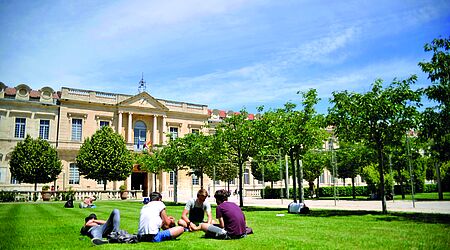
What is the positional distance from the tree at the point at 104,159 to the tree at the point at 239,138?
18.1m

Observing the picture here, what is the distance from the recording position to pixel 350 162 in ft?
131

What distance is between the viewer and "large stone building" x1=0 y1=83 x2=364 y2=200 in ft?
135

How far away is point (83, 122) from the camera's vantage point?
44.9 meters

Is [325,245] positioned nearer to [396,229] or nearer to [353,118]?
[396,229]

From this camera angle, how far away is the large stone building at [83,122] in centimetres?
4116

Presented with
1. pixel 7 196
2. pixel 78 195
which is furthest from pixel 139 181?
pixel 7 196

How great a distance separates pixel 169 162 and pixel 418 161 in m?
26.4

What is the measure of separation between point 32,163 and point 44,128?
10.5m

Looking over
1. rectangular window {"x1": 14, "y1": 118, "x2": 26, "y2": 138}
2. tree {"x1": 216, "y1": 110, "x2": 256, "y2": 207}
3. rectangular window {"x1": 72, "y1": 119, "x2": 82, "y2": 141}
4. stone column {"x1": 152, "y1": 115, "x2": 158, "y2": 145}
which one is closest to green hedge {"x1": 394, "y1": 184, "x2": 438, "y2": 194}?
tree {"x1": 216, "y1": 110, "x2": 256, "y2": 207}

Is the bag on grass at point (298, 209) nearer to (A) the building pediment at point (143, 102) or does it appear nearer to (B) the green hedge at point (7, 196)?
(B) the green hedge at point (7, 196)

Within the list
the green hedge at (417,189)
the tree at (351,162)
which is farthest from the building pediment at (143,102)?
the green hedge at (417,189)

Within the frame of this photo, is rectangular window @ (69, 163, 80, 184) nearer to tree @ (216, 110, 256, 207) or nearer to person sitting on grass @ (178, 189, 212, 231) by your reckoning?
tree @ (216, 110, 256, 207)

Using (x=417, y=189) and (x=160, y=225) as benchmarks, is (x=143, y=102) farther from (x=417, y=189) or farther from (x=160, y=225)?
(x=160, y=225)

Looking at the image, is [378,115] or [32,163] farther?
[32,163]
